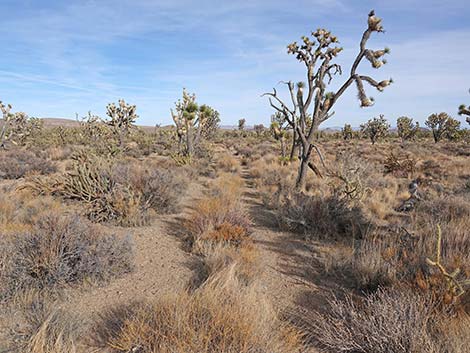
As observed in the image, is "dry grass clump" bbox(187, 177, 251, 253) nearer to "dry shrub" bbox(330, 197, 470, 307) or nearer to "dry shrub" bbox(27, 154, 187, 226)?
"dry shrub" bbox(27, 154, 187, 226)

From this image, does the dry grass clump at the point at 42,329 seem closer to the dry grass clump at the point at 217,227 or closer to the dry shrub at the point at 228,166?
the dry grass clump at the point at 217,227

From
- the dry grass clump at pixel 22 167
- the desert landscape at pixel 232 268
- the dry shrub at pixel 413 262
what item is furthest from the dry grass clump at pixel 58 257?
the dry grass clump at pixel 22 167

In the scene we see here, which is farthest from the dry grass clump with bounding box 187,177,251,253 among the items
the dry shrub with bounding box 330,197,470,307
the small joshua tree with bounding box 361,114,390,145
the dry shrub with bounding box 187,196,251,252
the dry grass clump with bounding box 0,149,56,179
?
the small joshua tree with bounding box 361,114,390,145

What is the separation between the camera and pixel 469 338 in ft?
8.67

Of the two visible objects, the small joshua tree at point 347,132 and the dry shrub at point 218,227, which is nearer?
the dry shrub at point 218,227

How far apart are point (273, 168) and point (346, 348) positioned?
1241 cm

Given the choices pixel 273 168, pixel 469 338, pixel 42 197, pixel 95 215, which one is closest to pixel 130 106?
pixel 273 168

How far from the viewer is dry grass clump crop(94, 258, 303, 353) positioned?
2719mm

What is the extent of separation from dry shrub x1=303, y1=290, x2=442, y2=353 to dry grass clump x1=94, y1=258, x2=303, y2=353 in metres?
0.39

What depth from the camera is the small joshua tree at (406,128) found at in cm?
4941

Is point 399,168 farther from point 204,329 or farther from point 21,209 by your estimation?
point 21,209

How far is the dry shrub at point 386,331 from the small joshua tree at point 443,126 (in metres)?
50.0

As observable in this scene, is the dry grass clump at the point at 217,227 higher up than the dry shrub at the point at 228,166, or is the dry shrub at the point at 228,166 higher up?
the dry shrub at the point at 228,166

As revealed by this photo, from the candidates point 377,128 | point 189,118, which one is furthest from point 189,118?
point 377,128
